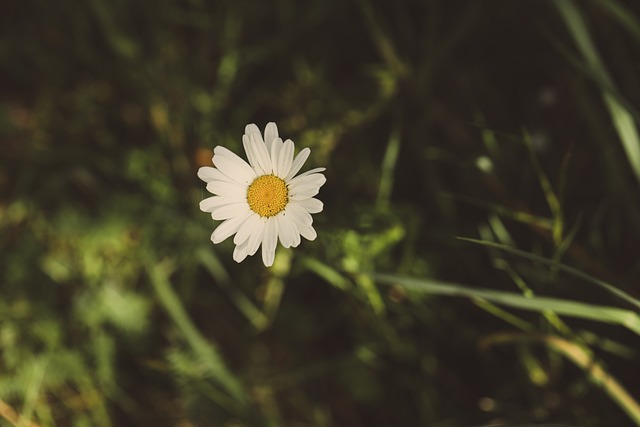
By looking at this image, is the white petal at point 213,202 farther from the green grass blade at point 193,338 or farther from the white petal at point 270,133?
the green grass blade at point 193,338

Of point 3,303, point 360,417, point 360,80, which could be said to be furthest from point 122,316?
point 360,80

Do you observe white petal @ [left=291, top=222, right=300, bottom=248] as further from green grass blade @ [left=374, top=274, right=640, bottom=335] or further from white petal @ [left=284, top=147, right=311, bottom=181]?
green grass blade @ [left=374, top=274, right=640, bottom=335]

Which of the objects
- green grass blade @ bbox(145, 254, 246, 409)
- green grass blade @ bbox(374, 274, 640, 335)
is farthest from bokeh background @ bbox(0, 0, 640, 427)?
green grass blade @ bbox(374, 274, 640, 335)

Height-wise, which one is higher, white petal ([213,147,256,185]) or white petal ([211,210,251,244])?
white petal ([213,147,256,185])

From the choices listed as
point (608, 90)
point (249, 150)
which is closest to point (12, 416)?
point (249, 150)

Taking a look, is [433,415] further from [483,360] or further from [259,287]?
[259,287]

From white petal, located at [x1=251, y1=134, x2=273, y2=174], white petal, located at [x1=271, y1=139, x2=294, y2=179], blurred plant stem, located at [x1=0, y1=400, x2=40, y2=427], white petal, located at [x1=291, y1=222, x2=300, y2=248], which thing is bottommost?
white petal, located at [x1=291, y1=222, x2=300, y2=248]

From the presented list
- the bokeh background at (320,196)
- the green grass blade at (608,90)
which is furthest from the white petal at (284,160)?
the green grass blade at (608,90)
